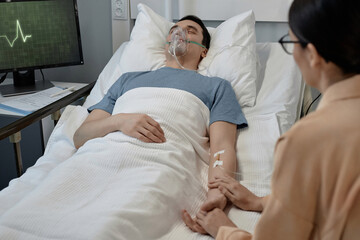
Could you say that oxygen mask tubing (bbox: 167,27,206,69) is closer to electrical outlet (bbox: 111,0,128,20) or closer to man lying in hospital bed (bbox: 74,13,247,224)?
man lying in hospital bed (bbox: 74,13,247,224)

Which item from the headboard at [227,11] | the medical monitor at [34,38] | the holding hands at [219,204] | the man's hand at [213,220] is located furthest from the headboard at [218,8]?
the man's hand at [213,220]

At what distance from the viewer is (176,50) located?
83.0 inches

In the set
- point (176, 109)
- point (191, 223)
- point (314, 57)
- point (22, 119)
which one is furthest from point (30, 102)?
point (314, 57)

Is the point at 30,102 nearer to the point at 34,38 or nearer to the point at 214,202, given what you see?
the point at 34,38

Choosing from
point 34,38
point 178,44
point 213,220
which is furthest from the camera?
point 34,38

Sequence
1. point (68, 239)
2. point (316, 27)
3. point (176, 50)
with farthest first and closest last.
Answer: point (176, 50), point (68, 239), point (316, 27)

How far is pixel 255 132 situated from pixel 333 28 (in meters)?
1.16

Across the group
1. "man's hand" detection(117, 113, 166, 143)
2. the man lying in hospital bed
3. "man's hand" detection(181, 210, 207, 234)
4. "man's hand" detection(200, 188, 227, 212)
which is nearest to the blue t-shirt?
the man lying in hospital bed

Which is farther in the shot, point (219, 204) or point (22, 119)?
point (22, 119)

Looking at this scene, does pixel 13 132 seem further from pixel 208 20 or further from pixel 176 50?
pixel 208 20

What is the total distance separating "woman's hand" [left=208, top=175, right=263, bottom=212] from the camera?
4.83 feet

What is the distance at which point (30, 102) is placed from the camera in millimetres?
2246

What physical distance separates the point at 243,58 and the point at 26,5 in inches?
50.4

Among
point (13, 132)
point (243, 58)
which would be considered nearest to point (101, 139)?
point (13, 132)
